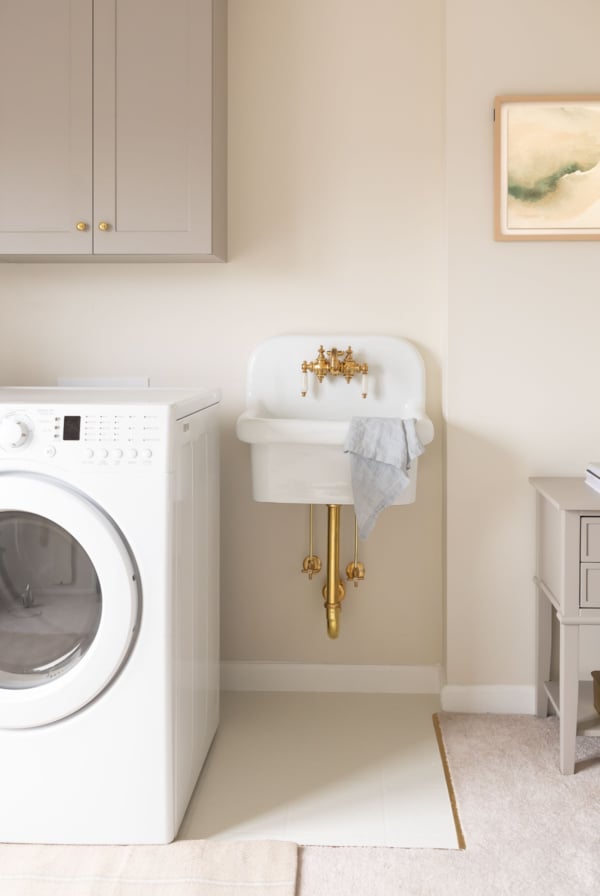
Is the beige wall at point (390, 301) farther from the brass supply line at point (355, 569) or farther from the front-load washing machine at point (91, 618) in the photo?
the front-load washing machine at point (91, 618)

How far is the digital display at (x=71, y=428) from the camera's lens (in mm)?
1706

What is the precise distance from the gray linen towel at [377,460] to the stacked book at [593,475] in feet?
1.53

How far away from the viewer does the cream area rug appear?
1.63 m

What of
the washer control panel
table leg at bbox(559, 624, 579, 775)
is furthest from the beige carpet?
the washer control panel

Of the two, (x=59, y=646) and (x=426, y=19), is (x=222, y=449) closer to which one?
(x=59, y=646)

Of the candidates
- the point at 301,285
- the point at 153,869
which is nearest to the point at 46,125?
the point at 301,285

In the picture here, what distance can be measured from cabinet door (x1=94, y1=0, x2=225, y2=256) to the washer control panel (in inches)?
29.5

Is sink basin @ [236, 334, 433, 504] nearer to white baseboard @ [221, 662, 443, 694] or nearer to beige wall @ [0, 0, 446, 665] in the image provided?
beige wall @ [0, 0, 446, 665]

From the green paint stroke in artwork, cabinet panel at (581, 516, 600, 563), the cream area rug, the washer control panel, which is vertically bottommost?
the cream area rug

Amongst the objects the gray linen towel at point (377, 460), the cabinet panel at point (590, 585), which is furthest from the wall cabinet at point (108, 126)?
the cabinet panel at point (590, 585)

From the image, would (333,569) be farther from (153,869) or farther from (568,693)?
(153,869)

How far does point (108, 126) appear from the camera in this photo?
226 centimetres

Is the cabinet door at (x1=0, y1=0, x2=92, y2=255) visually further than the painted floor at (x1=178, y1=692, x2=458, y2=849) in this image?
Yes

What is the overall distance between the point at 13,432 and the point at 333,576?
1.17 m
